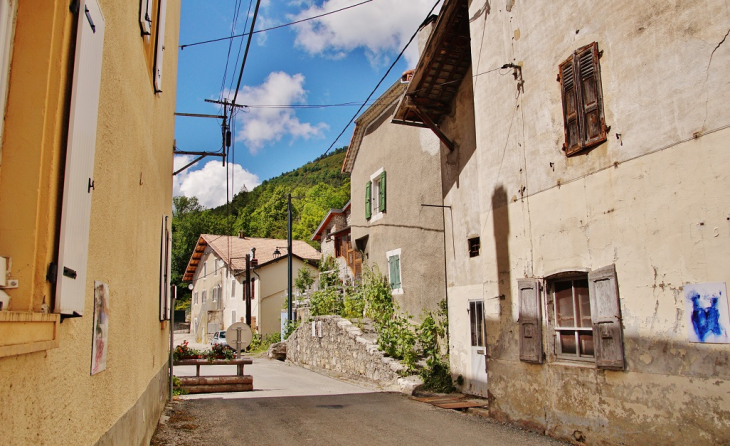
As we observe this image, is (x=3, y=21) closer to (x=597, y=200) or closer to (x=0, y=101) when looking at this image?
(x=0, y=101)

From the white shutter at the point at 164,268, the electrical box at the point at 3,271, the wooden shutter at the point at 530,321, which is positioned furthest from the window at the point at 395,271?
the electrical box at the point at 3,271

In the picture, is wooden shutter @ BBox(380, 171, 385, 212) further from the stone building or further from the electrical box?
the electrical box

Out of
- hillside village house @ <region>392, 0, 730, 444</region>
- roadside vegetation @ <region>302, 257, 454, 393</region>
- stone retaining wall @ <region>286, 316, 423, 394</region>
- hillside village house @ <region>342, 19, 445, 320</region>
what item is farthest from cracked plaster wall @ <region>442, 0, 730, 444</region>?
hillside village house @ <region>342, 19, 445, 320</region>

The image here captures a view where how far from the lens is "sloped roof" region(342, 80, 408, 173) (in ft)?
61.6

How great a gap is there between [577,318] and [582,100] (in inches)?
118

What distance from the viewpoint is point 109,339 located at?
13.6ft

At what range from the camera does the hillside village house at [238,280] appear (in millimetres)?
38312

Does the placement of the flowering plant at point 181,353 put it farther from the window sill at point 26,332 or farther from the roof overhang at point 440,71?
the window sill at point 26,332

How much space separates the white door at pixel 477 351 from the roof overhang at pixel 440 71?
3.90 meters

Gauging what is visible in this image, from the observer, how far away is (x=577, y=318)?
788 centimetres

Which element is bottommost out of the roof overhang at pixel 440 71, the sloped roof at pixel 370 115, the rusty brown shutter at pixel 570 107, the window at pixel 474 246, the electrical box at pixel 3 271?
the electrical box at pixel 3 271

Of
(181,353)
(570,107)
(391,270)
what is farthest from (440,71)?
(181,353)

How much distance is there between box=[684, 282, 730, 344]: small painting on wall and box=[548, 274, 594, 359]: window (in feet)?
5.11

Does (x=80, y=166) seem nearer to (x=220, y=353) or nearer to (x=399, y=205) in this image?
(x=220, y=353)
